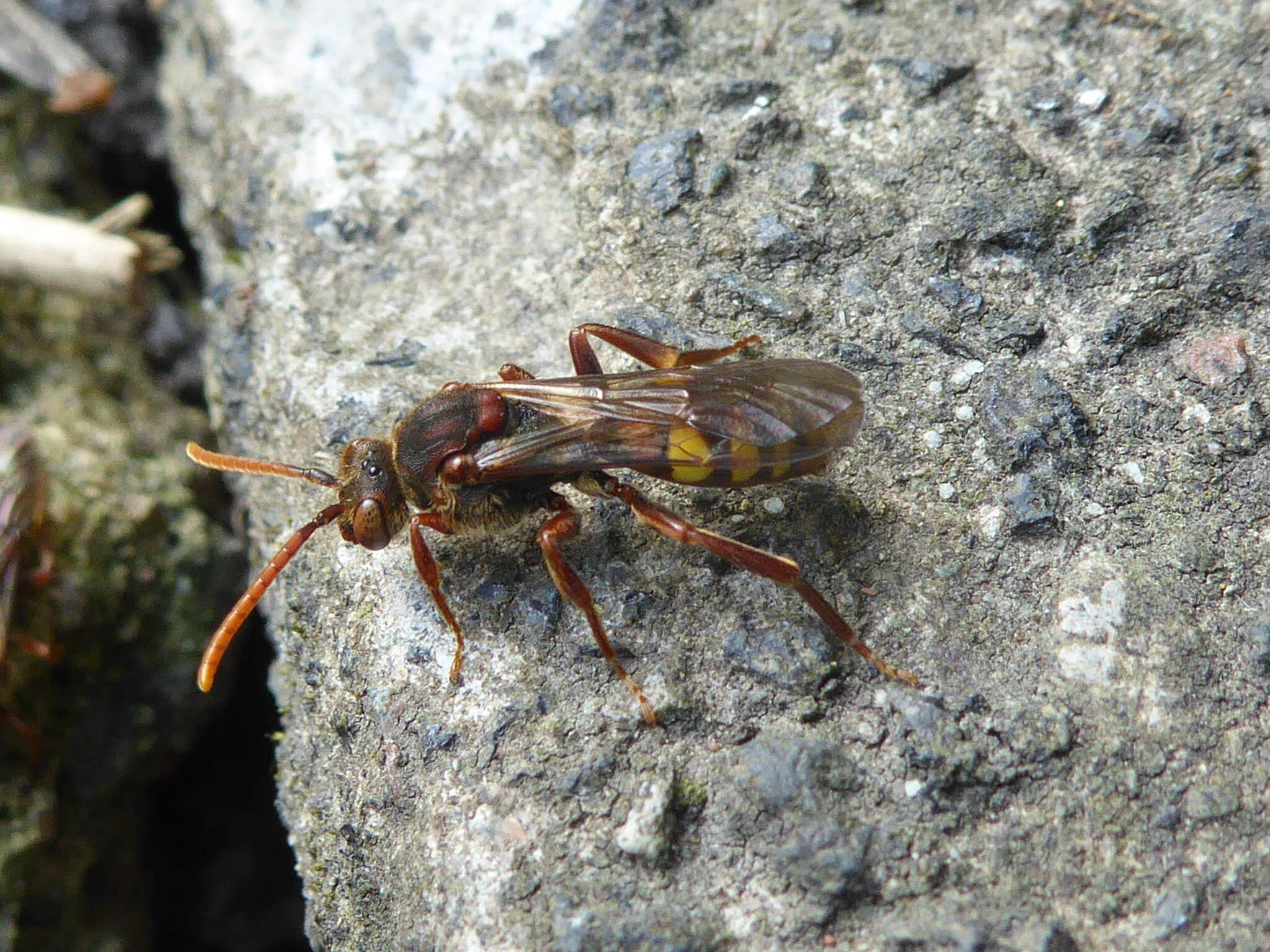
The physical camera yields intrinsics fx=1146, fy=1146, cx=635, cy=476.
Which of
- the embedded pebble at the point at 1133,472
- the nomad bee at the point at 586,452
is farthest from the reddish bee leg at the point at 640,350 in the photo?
the embedded pebble at the point at 1133,472

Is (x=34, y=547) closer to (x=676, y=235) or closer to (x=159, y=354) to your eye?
(x=159, y=354)

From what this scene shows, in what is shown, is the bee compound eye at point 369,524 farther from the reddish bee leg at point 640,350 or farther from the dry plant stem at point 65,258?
the dry plant stem at point 65,258

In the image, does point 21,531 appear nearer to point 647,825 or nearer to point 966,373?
point 647,825

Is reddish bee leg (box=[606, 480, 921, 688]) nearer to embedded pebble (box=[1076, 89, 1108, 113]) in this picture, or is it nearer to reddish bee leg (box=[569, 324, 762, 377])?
reddish bee leg (box=[569, 324, 762, 377])

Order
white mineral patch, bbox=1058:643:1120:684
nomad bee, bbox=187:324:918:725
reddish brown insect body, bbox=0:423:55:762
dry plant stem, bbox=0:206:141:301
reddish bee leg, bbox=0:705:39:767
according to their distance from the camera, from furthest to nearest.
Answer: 1. dry plant stem, bbox=0:206:141:301
2. reddish brown insect body, bbox=0:423:55:762
3. reddish bee leg, bbox=0:705:39:767
4. nomad bee, bbox=187:324:918:725
5. white mineral patch, bbox=1058:643:1120:684

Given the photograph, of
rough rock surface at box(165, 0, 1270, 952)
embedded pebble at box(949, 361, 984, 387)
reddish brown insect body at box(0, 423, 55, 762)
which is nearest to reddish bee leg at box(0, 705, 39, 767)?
reddish brown insect body at box(0, 423, 55, 762)

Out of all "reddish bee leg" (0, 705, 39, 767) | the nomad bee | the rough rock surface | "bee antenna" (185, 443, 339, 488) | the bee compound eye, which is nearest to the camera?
the rough rock surface

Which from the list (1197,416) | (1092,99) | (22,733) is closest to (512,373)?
(1197,416)
